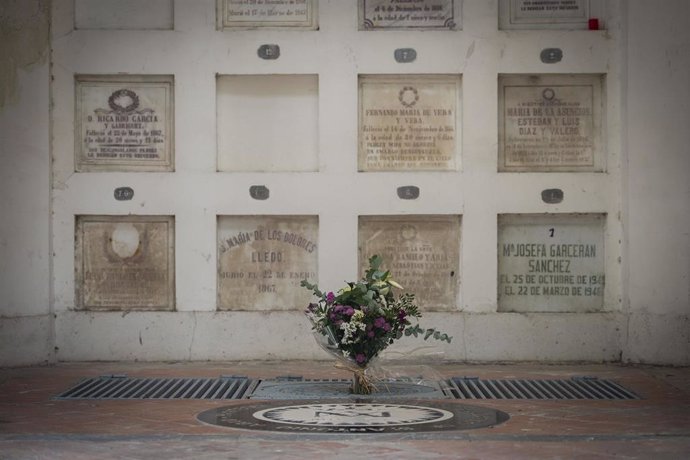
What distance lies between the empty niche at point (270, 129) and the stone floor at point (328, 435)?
2827mm

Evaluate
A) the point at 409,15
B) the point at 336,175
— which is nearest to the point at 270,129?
the point at 336,175

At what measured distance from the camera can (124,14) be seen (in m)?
12.2

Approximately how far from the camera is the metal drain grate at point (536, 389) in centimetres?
973

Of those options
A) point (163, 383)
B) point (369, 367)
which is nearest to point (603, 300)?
point (369, 367)

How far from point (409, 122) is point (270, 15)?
173 cm

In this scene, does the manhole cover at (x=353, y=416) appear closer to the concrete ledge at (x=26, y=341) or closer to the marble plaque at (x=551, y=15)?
the concrete ledge at (x=26, y=341)

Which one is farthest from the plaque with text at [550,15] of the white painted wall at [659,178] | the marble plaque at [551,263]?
the marble plaque at [551,263]

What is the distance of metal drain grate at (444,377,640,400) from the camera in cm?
973

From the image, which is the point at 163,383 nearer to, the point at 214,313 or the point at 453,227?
the point at 214,313

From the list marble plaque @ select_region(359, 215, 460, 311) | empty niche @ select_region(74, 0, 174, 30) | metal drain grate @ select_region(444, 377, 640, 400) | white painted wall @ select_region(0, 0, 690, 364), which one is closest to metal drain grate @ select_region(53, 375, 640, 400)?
metal drain grate @ select_region(444, 377, 640, 400)

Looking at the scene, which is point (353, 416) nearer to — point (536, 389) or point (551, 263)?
point (536, 389)

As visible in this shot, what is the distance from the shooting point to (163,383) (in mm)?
10516

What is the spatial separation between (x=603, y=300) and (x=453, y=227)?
163 cm

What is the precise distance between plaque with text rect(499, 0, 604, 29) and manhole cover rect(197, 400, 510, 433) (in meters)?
4.53
